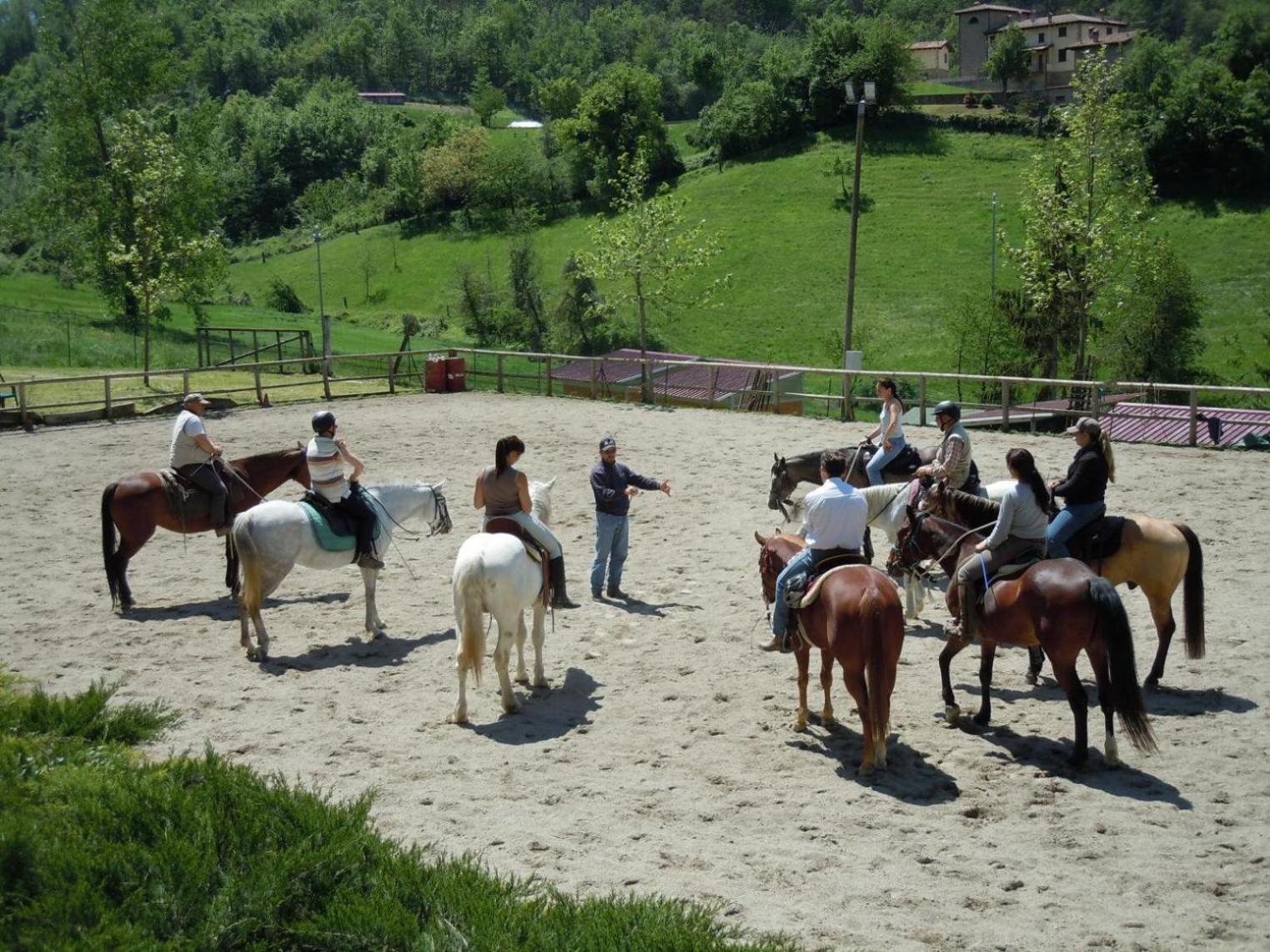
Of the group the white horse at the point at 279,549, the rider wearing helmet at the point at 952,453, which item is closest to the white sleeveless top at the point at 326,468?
the white horse at the point at 279,549

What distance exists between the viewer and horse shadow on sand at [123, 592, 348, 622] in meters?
12.4

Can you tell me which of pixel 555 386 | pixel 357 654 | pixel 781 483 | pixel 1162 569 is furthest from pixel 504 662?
pixel 555 386

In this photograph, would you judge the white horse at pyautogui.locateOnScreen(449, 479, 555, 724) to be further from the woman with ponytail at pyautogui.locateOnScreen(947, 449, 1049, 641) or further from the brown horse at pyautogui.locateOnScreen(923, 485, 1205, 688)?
the brown horse at pyautogui.locateOnScreen(923, 485, 1205, 688)

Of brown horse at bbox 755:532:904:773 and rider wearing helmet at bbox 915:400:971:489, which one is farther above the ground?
rider wearing helmet at bbox 915:400:971:489

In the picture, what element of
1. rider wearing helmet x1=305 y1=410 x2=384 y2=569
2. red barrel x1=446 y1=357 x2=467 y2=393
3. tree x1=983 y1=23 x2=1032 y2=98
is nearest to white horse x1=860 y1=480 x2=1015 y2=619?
rider wearing helmet x1=305 y1=410 x2=384 y2=569

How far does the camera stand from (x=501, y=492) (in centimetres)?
1018

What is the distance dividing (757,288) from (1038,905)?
58.1 m

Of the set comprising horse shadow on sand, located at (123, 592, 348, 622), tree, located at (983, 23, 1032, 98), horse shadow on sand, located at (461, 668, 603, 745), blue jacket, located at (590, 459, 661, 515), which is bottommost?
horse shadow on sand, located at (461, 668, 603, 745)

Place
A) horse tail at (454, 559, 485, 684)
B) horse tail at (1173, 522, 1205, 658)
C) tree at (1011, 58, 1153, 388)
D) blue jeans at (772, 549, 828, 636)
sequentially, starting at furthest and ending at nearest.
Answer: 1. tree at (1011, 58, 1153, 388)
2. horse tail at (1173, 522, 1205, 658)
3. horse tail at (454, 559, 485, 684)
4. blue jeans at (772, 549, 828, 636)

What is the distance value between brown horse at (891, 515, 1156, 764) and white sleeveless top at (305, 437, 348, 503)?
18.5 ft

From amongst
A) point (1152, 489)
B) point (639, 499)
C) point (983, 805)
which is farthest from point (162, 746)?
point (1152, 489)

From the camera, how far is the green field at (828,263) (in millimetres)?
55031

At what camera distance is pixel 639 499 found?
16938 mm

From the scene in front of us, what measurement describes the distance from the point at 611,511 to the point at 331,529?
2862 mm
